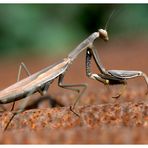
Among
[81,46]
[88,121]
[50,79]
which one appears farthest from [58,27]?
[88,121]

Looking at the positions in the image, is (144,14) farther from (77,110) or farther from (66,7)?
(77,110)

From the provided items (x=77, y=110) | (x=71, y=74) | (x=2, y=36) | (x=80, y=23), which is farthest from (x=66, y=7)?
(x=77, y=110)

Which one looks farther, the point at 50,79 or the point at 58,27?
the point at 58,27

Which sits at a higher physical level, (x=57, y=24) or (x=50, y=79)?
(x=57, y=24)

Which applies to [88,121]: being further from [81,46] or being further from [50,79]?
[81,46]

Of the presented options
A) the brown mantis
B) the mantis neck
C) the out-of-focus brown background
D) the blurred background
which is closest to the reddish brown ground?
the brown mantis

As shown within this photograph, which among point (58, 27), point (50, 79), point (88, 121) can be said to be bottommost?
point (88, 121)

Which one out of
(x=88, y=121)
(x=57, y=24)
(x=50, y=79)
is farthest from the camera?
(x=57, y=24)

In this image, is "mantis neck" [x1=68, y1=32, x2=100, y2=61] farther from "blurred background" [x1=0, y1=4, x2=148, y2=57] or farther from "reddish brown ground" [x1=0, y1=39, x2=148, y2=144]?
"blurred background" [x1=0, y1=4, x2=148, y2=57]
